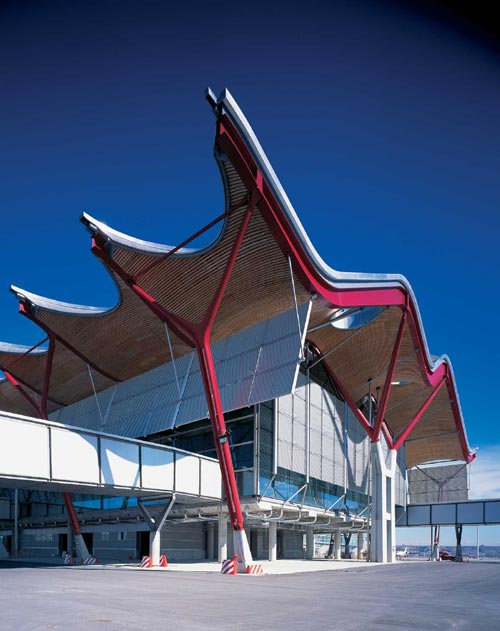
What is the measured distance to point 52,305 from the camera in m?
35.9

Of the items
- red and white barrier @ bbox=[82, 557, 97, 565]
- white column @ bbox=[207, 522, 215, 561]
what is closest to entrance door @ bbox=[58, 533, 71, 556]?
white column @ bbox=[207, 522, 215, 561]

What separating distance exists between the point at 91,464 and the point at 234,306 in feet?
37.8

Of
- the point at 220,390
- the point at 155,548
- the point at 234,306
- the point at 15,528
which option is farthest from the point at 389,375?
the point at 15,528

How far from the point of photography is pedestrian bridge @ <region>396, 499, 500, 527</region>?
197 ft

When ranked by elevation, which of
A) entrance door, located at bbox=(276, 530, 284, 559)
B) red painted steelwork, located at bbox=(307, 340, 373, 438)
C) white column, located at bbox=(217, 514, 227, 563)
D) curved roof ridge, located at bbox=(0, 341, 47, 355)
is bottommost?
entrance door, located at bbox=(276, 530, 284, 559)

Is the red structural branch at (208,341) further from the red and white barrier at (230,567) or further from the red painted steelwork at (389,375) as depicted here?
the red painted steelwork at (389,375)

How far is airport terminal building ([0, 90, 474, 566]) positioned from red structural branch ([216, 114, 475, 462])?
9cm

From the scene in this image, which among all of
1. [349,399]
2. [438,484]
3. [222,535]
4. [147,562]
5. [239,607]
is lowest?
[438,484]

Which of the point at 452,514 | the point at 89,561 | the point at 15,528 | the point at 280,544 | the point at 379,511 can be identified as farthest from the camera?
the point at 452,514

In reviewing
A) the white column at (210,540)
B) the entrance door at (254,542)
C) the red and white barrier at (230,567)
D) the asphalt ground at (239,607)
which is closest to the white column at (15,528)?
the white column at (210,540)

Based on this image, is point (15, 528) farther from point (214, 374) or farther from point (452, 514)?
point (452, 514)

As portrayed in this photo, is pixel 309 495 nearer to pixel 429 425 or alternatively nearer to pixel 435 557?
pixel 429 425

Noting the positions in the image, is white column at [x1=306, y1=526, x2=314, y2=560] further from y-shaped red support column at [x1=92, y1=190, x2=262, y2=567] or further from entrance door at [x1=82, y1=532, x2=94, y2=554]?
y-shaped red support column at [x1=92, y1=190, x2=262, y2=567]

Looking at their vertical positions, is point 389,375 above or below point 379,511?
above
